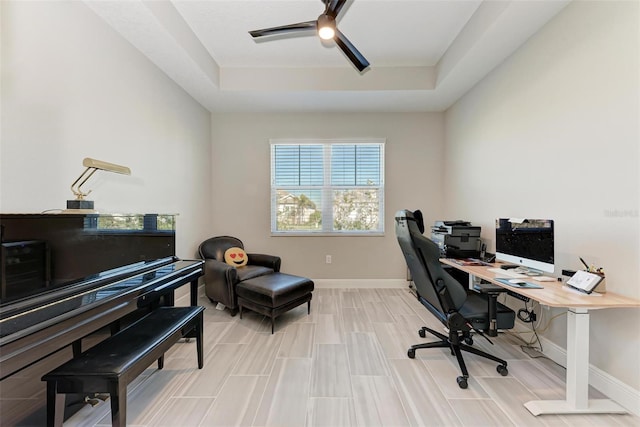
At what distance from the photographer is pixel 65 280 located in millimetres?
1336

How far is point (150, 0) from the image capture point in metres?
1.90

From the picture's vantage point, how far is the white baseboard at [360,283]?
3.87 m

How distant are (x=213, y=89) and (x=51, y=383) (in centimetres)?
305

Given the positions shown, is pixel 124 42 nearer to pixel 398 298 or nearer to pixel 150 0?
pixel 150 0

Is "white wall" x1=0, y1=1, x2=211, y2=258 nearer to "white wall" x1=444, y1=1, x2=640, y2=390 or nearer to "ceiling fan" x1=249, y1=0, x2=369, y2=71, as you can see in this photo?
"ceiling fan" x1=249, y1=0, x2=369, y2=71

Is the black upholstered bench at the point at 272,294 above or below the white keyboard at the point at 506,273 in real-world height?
below

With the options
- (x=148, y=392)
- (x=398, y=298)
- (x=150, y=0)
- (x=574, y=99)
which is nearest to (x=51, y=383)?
(x=148, y=392)

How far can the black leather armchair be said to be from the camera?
275 centimetres

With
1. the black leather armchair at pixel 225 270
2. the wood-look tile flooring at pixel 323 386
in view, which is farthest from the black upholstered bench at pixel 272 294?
the wood-look tile flooring at pixel 323 386

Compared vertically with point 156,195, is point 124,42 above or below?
above

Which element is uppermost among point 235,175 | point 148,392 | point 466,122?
point 466,122

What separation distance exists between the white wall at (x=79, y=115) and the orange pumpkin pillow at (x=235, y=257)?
1.80 ft

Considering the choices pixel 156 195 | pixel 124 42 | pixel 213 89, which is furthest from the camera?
pixel 213 89

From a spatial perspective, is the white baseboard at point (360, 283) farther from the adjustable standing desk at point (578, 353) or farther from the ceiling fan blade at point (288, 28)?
the ceiling fan blade at point (288, 28)
